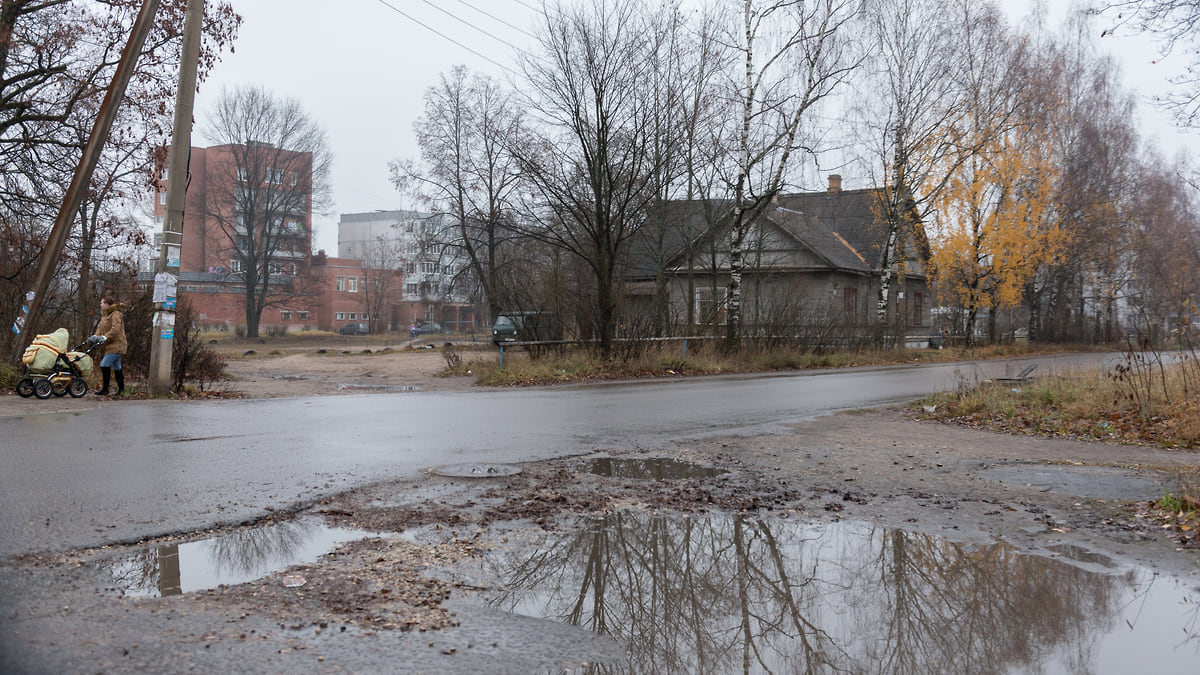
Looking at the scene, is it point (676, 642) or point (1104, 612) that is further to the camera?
point (1104, 612)

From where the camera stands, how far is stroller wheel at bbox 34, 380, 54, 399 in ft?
43.2

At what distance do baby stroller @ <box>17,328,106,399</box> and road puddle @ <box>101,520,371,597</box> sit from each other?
9736mm

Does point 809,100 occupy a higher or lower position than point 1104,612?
higher

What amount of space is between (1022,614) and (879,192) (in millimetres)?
33943

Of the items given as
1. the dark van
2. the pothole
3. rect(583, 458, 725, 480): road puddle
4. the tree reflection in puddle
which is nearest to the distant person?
the pothole

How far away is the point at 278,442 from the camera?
9.31 meters

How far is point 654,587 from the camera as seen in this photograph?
493 centimetres

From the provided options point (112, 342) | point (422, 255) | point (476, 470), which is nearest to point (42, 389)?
point (112, 342)

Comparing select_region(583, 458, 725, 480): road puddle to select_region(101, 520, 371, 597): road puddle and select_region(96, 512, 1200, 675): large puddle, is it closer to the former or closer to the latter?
select_region(96, 512, 1200, 675): large puddle

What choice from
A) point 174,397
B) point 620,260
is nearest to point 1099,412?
point 174,397

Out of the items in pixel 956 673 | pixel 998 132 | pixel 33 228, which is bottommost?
pixel 956 673

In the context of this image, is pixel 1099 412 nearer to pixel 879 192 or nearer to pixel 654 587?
pixel 654 587

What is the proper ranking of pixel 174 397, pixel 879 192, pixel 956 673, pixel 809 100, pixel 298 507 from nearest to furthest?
1. pixel 956 673
2. pixel 298 507
3. pixel 174 397
4. pixel 809 100
5. pixel 879 192

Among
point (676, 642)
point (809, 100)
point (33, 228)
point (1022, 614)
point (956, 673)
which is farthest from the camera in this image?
point (809, 100)
